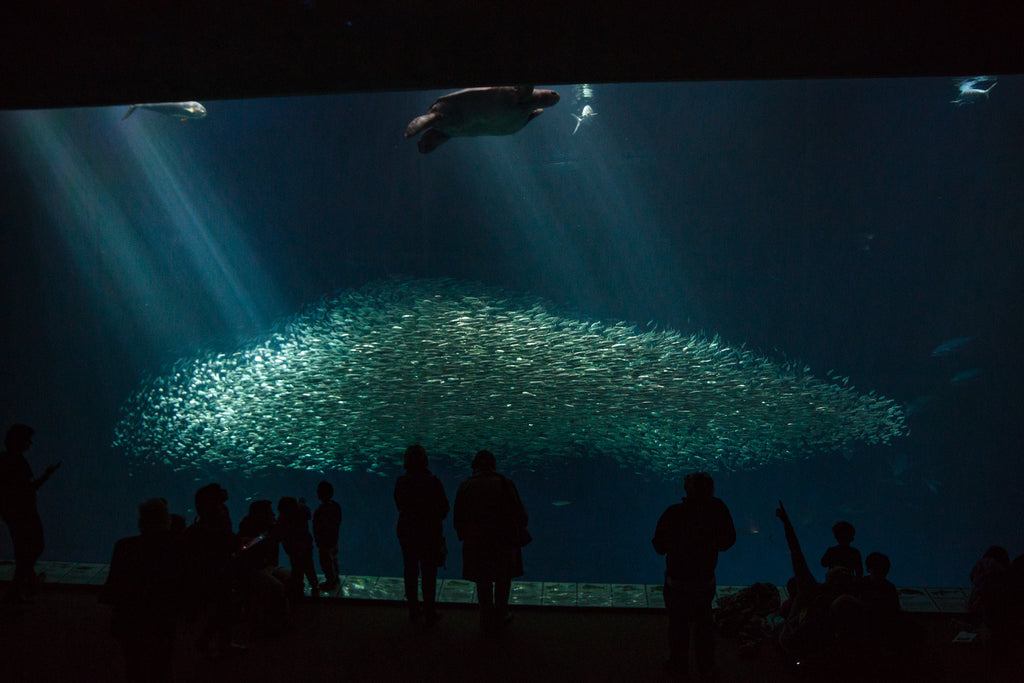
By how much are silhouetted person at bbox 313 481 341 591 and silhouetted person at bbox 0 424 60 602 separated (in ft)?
6.02

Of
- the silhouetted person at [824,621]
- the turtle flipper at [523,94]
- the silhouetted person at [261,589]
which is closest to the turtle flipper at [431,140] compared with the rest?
the turtle flipper at [523,94]

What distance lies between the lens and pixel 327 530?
186 inches

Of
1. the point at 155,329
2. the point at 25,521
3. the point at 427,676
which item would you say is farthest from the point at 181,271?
the point at 427,676

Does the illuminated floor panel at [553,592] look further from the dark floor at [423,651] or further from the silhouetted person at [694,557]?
the silhouetted person at [694,557]

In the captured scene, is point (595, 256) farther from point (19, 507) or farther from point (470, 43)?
point (19, 507)

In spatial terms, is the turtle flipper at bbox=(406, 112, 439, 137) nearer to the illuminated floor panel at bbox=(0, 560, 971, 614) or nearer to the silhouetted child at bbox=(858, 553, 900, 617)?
the illuminated floor panel at bbox=(0, 560, 971, 614)

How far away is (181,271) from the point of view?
951 inches

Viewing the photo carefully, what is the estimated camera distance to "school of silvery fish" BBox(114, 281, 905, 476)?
494 inches

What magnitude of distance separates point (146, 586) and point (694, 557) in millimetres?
2666

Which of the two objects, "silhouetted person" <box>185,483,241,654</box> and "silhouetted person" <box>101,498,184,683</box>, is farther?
"silhouetted person" <box>185,483,241,654</box>

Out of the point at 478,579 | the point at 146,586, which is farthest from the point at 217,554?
the point at 478,579

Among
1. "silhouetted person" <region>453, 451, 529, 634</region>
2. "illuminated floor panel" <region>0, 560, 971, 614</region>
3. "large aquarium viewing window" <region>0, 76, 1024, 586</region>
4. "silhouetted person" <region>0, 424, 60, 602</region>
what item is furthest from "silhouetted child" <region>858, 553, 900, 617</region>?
"large aquarium viewing window" <region>0, 76, 1024, 586</region>

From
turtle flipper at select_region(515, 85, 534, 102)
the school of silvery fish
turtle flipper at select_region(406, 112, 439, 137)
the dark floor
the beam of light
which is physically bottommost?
the dark floor

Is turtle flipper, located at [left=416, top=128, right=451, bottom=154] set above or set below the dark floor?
above
